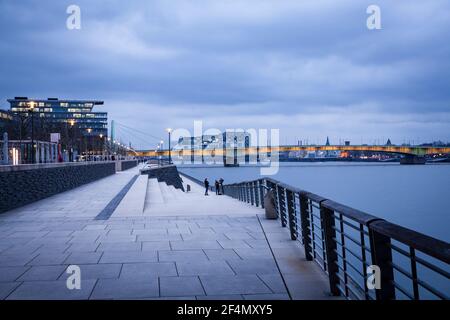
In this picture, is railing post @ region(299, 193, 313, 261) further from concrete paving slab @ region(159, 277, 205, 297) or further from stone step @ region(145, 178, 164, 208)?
stone step @ region(145, 178, 164, 208)

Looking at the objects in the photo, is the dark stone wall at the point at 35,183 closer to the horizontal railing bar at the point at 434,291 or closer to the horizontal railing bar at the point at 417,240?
the horizontal railing bar at the point at 417,240

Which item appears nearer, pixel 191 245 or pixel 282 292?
pixel 282 292

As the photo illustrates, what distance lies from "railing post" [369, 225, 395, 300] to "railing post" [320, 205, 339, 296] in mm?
1429

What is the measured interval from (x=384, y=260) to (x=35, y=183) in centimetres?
1503

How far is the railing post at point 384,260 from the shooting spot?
3.65 meters

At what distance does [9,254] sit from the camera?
285 inches

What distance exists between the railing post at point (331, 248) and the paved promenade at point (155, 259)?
0.58 ft

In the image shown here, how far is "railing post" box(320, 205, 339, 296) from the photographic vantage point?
5.12 meters

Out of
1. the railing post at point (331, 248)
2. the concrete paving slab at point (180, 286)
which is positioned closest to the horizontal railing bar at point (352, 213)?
the railing post at point (331, 248)

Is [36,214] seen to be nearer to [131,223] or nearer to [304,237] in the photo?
[131,223]
